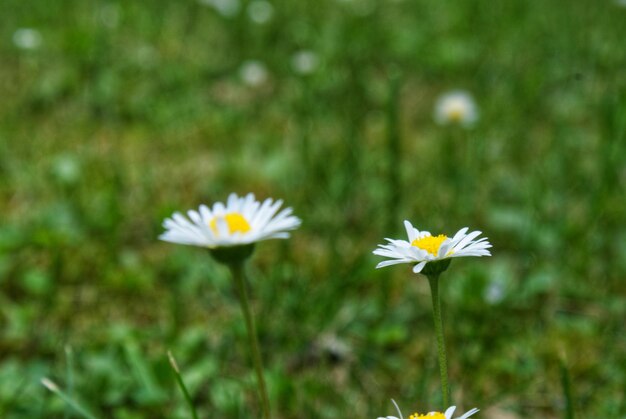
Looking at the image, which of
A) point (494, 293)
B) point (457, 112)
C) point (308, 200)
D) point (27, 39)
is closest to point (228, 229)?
point (494, 293)

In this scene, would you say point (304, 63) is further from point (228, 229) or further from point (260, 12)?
point (228, 229)

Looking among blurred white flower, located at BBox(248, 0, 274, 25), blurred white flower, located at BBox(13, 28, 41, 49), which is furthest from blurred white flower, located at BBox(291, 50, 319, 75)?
blurred white flower, located at BBox(13, 28, 41, 49)

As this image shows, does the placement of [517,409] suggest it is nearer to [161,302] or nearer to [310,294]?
[310,294]

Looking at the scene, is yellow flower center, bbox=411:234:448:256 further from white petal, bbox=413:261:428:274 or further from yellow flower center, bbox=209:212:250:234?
yellow flower center, bbox=209:212:250:234

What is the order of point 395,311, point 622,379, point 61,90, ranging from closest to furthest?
1. point 622,379
2. point 395,311
3. point 61,90

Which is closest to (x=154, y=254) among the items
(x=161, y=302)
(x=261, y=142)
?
(x=161, y=302)

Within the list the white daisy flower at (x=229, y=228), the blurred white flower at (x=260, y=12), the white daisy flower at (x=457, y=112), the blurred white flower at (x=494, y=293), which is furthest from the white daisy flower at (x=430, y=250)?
the blurred white flower at (x=260, y=12)

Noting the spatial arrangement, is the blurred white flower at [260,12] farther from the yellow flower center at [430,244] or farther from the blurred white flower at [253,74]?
the yellow flower center at [430,244]
